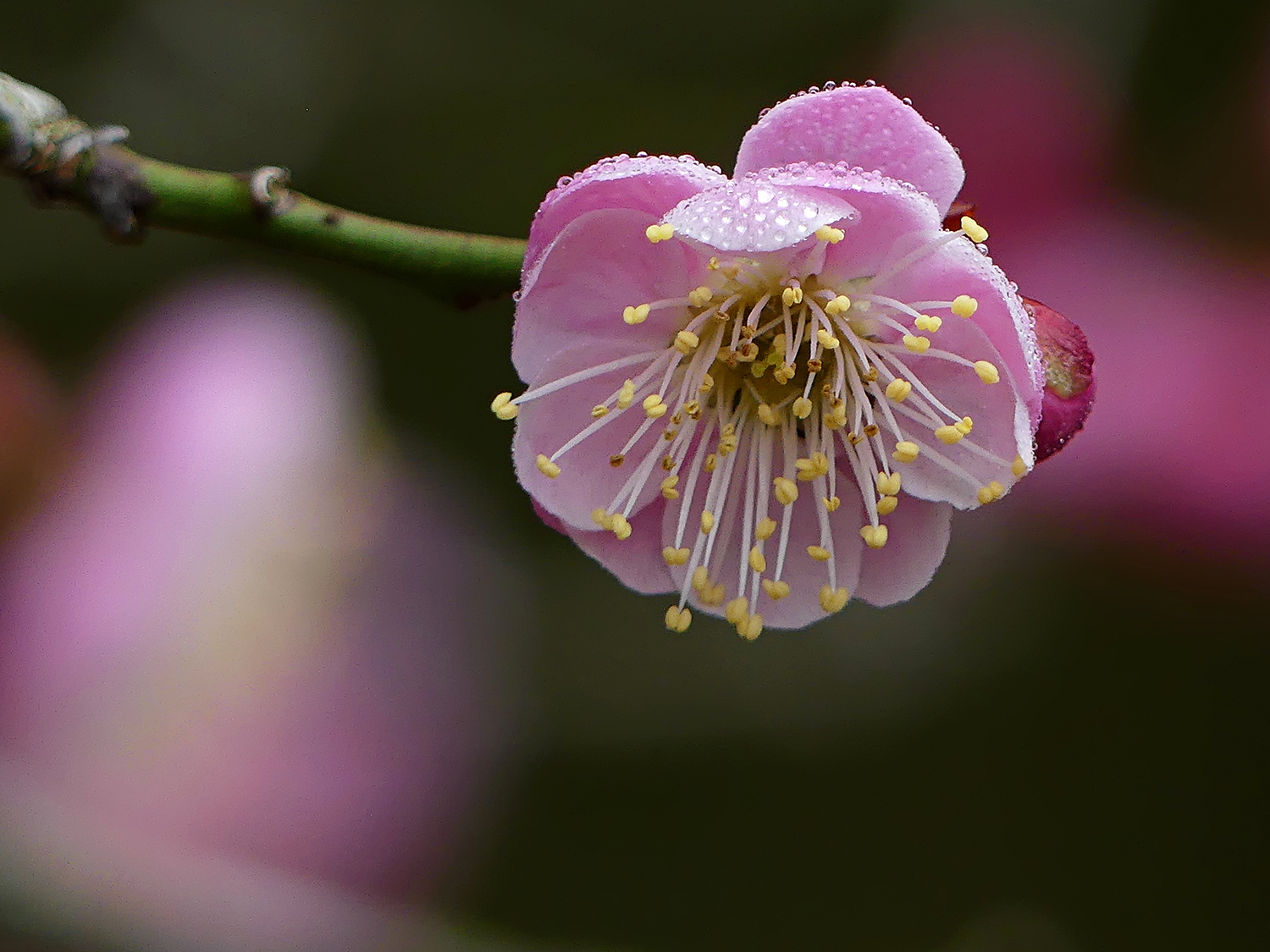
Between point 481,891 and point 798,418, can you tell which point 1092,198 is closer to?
point 798,418

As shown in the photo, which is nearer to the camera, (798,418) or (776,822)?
(798,418)

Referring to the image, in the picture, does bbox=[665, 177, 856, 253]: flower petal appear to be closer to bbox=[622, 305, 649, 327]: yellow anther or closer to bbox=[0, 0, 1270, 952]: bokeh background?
bbox=[622, 305, 649, 327]: yellow anther

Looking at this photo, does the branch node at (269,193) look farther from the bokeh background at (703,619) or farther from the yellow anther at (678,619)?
the bokeh background at (703,619)

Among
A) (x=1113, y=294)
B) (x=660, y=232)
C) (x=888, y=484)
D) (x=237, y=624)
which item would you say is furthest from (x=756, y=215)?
(x=1113, y=294)

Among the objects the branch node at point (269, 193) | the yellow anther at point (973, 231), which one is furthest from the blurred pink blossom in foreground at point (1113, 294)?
the branch node at point (269, 193)

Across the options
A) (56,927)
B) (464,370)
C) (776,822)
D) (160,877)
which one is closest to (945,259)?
(56,927)

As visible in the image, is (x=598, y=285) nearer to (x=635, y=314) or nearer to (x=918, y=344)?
(x=635, y=314)
